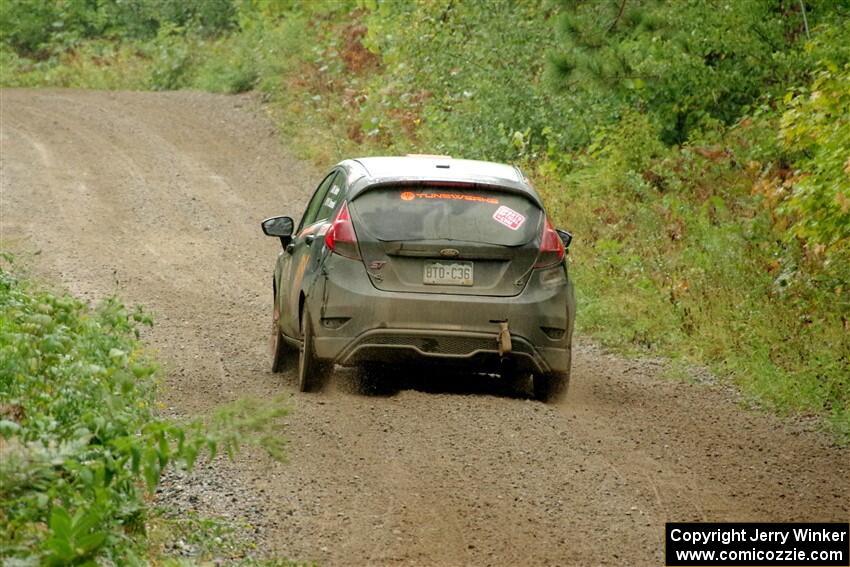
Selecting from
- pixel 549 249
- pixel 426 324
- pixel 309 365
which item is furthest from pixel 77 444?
pixel 549 249

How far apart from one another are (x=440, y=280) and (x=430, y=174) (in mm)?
830

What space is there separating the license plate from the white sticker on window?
48 cm

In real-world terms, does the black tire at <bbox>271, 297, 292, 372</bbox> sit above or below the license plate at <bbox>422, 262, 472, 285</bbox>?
below

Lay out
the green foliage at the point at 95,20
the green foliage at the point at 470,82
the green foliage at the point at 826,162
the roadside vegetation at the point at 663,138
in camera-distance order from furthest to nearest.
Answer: the green foliage at the point at 95,20 → the green foliage at the point at 470,82 → the roadside vegetation at the point at 663,138 → the green foliage at the point at 826,162

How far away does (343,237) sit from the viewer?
998 cm

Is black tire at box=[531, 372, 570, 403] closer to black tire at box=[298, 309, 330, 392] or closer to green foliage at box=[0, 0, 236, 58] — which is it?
black tire at box=[298, 309, 330, 392]

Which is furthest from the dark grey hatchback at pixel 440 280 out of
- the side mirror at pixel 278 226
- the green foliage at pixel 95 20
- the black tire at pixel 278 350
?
the green foliage at pixel 95 20

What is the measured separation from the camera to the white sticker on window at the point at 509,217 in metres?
10.1

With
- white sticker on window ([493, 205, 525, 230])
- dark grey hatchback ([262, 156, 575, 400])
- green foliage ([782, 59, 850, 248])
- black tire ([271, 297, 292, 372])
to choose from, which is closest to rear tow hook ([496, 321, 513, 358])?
dark grey hatchback ([262, 156, 575, 400])

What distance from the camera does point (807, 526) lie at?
7148mm

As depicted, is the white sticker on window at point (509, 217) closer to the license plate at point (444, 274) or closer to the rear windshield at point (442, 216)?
the rear windshield at point (442, 216)

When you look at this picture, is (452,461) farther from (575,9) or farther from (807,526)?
(575,9)

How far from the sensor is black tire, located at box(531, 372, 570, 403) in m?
10.3

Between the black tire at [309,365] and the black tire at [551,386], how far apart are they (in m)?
1.52
